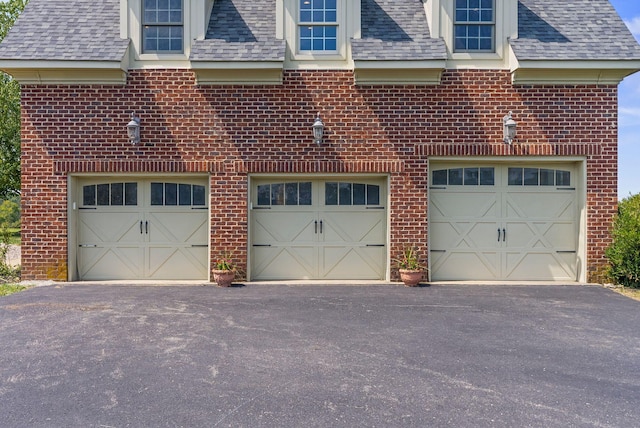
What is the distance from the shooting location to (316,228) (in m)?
9.37

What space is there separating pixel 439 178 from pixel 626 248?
403 cm

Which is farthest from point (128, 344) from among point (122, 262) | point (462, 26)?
point (462, 26)

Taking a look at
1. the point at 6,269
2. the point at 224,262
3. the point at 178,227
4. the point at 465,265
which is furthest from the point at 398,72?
the point at 6,269

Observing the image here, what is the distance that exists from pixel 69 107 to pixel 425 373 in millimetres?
8858

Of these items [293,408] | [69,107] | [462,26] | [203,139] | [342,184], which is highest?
[462,26]

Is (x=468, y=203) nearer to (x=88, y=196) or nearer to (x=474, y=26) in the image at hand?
(x=474, y=26)

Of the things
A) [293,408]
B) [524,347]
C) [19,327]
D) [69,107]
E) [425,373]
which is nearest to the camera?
[293,408]

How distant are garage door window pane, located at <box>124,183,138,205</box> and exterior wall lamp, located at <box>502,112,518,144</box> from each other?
8.09 metres

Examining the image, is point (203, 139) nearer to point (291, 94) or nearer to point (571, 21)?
point (291, 94)

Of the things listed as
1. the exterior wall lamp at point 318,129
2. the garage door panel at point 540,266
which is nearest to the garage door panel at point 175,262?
the exterior wall lamp at point 318,129

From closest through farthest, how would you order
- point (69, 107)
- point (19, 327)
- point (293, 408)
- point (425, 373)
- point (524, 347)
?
point (293, 408), point (425, 373), point (524, 347), point (19, 327), point (69, 107)

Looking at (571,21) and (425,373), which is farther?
(571,21)

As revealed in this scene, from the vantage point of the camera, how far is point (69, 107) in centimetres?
898

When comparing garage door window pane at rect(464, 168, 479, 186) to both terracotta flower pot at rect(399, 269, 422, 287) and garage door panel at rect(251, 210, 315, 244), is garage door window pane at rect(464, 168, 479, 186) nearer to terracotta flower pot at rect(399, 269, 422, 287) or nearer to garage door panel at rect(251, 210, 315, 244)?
terracotta flower pot at rect(399, 269, 422, 287)
